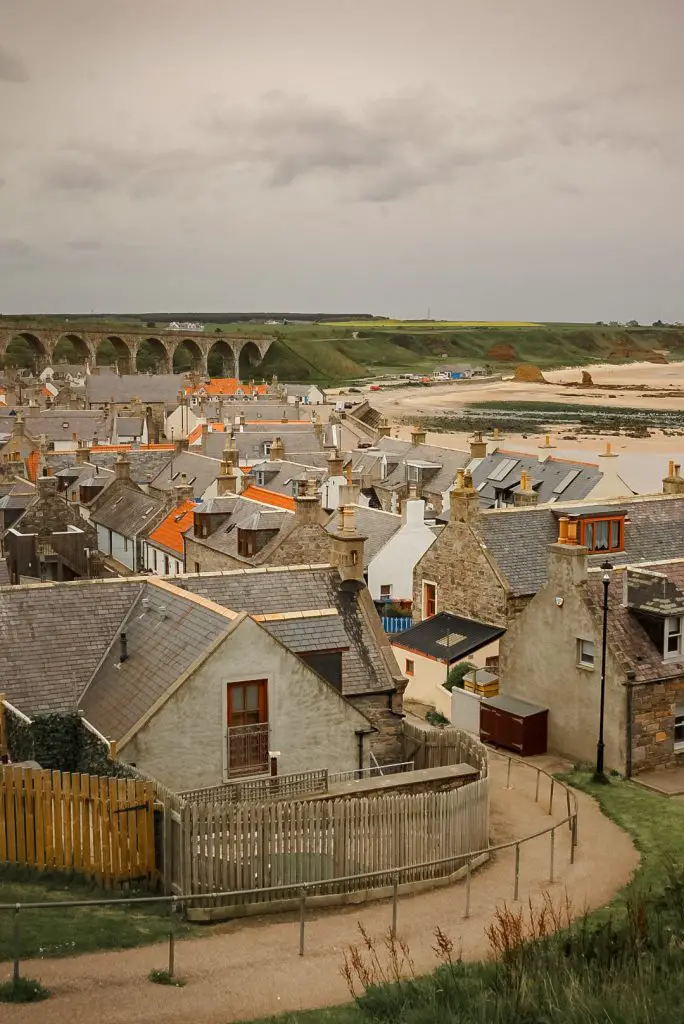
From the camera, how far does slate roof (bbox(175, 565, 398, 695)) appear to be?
2322 cm

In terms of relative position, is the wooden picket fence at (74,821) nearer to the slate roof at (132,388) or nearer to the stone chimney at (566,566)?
the stone chimney at (566,566)

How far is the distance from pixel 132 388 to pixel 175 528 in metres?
77.6

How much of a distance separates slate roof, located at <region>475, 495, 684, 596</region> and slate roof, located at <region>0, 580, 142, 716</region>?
14.3 meters

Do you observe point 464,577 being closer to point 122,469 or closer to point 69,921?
point 69,921

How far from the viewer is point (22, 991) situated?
39.7 ft

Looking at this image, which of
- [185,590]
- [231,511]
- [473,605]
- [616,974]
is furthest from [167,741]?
[231,511]

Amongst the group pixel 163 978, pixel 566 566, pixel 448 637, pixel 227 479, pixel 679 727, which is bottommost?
pixel 679 727

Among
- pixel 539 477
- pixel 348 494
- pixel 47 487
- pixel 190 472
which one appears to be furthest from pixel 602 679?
pixel 190 472

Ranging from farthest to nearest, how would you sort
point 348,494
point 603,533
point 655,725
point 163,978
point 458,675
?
point 348,494 < point 603,533 < point 458,675 < point 655,725 < point 163,978

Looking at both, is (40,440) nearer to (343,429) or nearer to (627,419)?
(343,429)

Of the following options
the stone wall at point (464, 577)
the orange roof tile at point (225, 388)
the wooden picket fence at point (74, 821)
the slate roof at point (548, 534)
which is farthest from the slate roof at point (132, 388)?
the wooden picket fence at point (74, 821)

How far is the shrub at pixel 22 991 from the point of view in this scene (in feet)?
39.5

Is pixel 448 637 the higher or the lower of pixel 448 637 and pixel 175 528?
the lower

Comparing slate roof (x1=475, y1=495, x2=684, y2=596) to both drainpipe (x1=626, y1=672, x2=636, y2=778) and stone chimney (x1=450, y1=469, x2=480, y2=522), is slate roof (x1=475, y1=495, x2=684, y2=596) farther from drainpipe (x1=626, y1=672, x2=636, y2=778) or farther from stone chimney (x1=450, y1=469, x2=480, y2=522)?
drainpipe (x1=626, y1=672, x2=636, y2=778)
